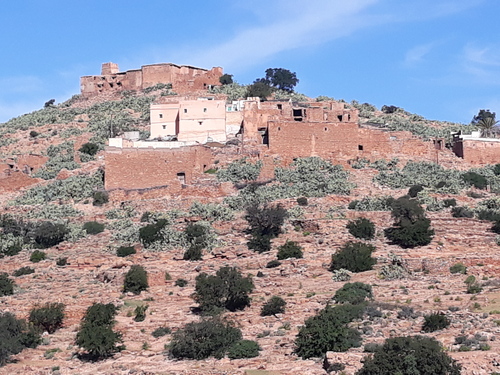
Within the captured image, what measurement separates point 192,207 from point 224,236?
4018 millimetres

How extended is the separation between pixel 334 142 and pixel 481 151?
27.3 feet

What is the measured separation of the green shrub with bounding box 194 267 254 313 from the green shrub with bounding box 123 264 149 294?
2.76 meters

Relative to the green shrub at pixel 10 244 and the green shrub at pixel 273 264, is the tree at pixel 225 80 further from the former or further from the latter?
the green shrub at pixel 273 264

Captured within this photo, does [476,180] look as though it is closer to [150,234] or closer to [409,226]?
[409,226]

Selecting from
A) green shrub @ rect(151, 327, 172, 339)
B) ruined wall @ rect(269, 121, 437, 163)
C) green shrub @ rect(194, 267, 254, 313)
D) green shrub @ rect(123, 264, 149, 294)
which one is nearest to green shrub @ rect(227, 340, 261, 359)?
green shrub @ rect(151, 327, 172, 339)

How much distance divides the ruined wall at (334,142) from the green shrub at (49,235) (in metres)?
12.7

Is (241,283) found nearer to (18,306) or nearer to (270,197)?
(18,306)

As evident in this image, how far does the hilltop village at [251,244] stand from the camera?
2938 centimetres

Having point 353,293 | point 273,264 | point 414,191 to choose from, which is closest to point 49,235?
point 273,264

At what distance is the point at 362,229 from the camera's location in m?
41.6

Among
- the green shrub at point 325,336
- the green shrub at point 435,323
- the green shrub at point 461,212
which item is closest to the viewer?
the green shrub at point 325,336

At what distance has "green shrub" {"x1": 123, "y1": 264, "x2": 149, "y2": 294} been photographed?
1471 inches

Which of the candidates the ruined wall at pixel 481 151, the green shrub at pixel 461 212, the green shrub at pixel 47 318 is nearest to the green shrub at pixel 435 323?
the green shrub at pixel 47 318

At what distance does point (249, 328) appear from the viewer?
105ft
